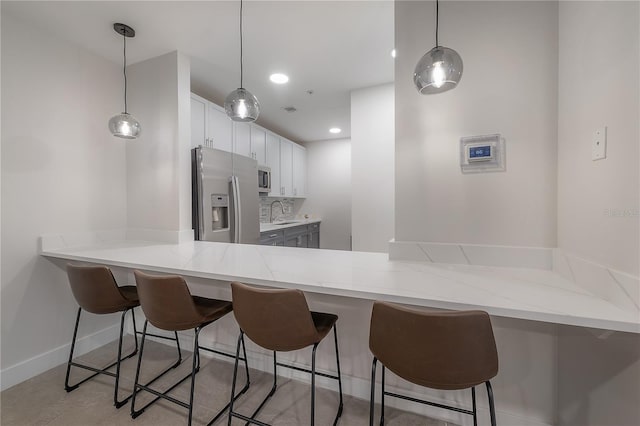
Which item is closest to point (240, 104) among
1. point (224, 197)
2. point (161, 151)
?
point (161, 151)

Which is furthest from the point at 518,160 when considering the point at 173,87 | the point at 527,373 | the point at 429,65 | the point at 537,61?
the point at 173,87

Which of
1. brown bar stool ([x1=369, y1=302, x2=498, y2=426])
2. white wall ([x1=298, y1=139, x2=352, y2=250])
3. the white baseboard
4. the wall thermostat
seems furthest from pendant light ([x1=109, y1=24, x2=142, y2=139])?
white wall ([x1=298, y1=139, x2=352, y2=250])

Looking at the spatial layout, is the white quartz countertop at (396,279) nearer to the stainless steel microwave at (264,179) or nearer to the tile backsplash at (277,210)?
the stainless steel microwave at (264,179)

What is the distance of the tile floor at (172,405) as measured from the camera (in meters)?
1.54

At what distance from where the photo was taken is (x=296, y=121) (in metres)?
4.32

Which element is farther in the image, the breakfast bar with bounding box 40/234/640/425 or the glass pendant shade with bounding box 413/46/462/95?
the glass pendant shade with bounding box 413/46/462/95

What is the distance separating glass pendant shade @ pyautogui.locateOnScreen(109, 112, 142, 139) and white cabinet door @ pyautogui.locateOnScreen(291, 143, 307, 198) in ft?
10.6

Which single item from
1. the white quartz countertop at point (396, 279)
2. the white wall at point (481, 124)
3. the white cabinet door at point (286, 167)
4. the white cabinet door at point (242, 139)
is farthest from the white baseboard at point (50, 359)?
the white cabinet door at point (286, 167)

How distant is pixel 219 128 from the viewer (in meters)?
3.18

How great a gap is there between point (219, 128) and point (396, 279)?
276 centimetres

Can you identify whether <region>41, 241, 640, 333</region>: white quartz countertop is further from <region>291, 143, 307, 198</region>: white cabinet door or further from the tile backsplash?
<region>291, 143, 307, 198</region>: white cabinet door

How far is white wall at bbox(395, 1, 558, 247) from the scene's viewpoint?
1402 millimetres

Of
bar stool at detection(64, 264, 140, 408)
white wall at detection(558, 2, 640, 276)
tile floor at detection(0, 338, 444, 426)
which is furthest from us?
bar stool at detection(64, 264, 140, 408)

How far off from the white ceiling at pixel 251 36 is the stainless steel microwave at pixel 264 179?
121cm
